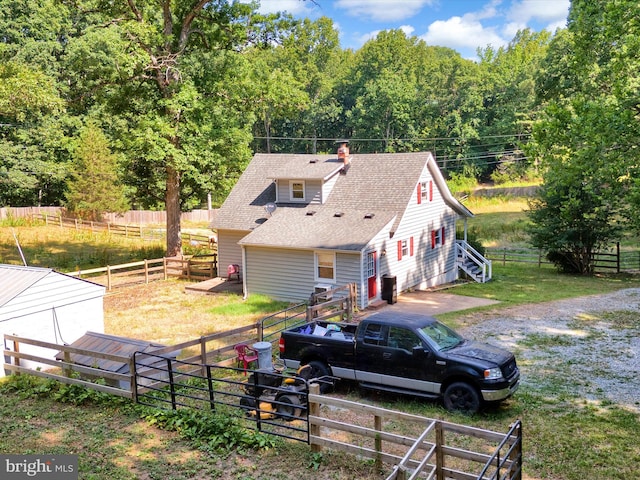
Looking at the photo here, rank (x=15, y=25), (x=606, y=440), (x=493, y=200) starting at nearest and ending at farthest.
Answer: (x=606, y=440)
(x=15, y=25)
(x=493, y=200)

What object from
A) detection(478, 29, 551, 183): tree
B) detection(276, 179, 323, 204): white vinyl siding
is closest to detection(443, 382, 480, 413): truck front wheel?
detection(276, 179, 323, 204): white vinyl siding

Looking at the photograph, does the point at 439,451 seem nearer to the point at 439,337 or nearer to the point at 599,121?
the point at 439,337

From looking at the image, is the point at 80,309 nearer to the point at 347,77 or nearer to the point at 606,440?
the point at 606,440

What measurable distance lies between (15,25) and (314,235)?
46738mm

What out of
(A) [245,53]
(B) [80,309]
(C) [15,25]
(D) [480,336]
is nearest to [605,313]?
(D) [480,336]

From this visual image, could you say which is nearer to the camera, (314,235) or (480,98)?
(314,235)

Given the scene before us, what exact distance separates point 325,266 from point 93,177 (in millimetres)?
33459

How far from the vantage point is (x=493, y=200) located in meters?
59.2

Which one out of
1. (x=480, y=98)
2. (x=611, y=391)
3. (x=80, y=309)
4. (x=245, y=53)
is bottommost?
(x=611, y=391)

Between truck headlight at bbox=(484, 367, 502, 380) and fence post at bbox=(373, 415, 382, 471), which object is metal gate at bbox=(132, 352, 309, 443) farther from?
truck headlight at bbox=(484, 367, 502, 380)

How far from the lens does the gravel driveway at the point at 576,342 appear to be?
39.8 feet

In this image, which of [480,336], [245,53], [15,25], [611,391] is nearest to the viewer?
[611,391]

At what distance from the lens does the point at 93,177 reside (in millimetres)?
48156

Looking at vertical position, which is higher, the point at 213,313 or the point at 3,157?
the point at 3,157
